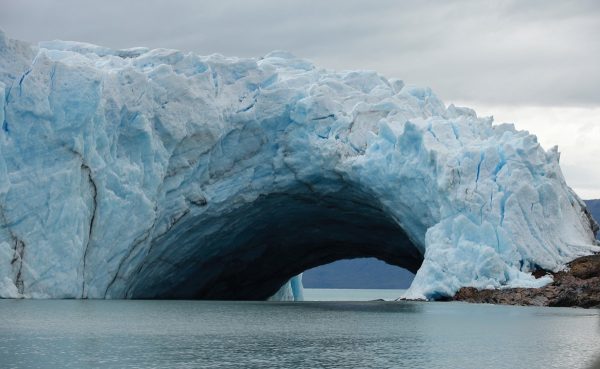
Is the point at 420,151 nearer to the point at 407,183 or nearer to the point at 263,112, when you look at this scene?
the point at 407,183

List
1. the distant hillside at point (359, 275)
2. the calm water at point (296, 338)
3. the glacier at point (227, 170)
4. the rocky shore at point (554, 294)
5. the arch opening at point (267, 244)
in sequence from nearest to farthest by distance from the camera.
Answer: the calm water at point (296, 338) < the rocky shore at point (554, 294) < the glacier at point (227, 170) < the arch opening at point (267, 244) < the distant hillside at point (359, 275)

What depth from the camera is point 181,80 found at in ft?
86.3

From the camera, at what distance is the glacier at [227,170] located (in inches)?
949

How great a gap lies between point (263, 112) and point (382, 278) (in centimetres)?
14688

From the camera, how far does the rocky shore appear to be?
23625mm

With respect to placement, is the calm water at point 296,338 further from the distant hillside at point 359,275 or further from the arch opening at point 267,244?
the distant hillside at point 359,275

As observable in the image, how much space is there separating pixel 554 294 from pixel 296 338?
34.1 ft

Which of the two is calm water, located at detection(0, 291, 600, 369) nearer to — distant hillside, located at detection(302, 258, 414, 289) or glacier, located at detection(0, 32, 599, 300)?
glacier, located at detection(0, 32, 599, 300)

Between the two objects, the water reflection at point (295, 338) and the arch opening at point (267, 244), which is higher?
the arch opening at point (267, 244)

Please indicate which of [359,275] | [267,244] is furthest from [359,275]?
[267,244]

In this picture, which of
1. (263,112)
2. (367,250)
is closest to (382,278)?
(367,250)

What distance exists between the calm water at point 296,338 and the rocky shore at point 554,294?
3.65ft

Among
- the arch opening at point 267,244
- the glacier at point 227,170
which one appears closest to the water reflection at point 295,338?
the glacier at point 227,170

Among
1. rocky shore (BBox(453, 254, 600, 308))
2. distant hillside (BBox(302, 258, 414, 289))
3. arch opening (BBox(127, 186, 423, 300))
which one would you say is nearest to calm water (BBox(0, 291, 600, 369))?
rocky shore (BBox(453, 254, 600, 308))
